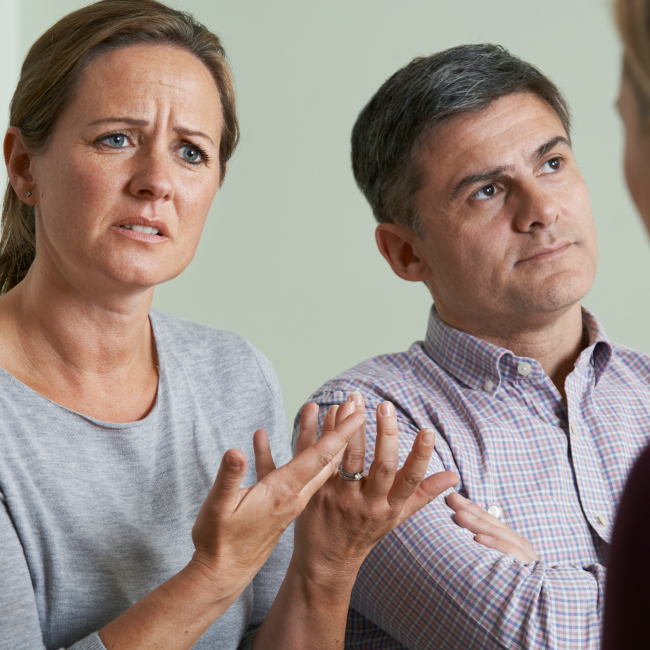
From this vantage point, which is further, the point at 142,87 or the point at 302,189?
the point at 302,189

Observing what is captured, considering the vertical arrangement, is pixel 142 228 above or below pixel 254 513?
above

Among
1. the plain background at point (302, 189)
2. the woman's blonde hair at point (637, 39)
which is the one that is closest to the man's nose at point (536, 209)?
the woman's blonde hair at point (637, 39)

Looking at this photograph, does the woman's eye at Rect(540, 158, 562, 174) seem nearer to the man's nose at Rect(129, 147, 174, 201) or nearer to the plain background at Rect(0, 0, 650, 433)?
the man's nose at Rect(129, 147, 174, 201)

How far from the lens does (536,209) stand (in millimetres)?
1642

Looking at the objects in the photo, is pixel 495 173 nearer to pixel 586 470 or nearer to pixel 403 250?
pixel 403 250

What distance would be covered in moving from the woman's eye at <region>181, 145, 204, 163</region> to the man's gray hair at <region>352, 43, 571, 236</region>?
0.57 m

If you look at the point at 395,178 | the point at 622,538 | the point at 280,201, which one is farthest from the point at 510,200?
the point at 280,201

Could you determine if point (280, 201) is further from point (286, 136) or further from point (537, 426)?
point (537, 426)

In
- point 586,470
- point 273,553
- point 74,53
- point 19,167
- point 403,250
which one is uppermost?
point 74,53

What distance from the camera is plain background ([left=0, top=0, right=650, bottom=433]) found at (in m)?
2.94

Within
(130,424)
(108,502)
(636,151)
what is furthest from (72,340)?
(636,151)

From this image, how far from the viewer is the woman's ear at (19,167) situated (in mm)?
1409

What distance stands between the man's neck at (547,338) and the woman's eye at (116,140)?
0.88m

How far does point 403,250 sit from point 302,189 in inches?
46.1
